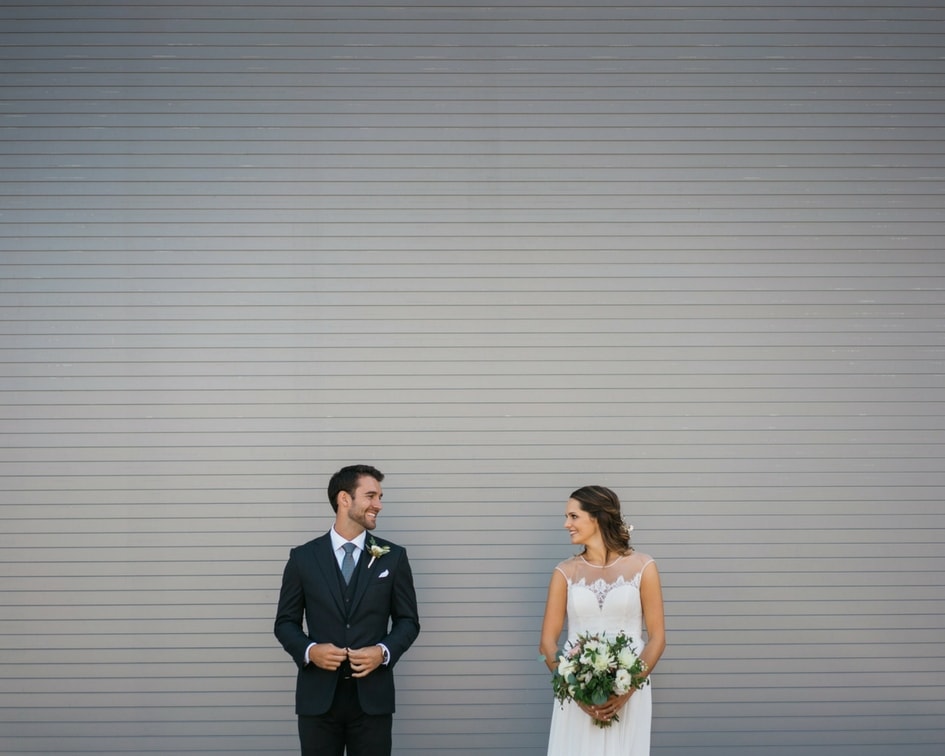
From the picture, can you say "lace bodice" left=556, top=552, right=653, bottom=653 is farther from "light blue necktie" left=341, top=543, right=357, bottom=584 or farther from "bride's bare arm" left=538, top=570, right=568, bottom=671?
"light blue necktie" left=341, top=543, right=357, bottom=584

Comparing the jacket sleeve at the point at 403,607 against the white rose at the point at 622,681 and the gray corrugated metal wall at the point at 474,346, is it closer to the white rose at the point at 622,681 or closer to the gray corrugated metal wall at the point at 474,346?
the gray corrugated metal wall at the point at 474,346

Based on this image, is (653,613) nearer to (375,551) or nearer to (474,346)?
(375,551)

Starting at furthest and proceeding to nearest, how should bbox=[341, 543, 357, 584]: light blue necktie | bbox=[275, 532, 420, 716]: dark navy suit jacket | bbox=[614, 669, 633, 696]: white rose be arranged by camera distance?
bbox=[341, 543, 357, 584]: light blue necktie → bbox=[275, 532, 420, 716]: dark navy suit jacket → bbox=[614, 669, 633, 696]: white rose

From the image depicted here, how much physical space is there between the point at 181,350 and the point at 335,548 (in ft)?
5.15

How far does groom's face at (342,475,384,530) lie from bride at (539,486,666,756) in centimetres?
89

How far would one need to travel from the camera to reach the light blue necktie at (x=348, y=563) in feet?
13.4

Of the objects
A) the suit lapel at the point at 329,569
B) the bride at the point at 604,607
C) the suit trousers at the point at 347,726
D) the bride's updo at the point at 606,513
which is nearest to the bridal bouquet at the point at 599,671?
the bride at the point at 604,607

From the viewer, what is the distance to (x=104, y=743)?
191 inches

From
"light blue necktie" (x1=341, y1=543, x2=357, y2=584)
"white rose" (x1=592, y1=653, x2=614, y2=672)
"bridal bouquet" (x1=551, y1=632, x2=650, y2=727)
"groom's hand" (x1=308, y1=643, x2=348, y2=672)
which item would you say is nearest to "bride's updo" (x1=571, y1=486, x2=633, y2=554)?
"bridal bouquet" (x1=551, y1=632, x2=650, y2=727)

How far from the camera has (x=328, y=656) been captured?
12.7 feet

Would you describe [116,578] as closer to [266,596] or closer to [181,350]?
[266,596]

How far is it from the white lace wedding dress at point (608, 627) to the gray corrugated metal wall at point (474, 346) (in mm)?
784

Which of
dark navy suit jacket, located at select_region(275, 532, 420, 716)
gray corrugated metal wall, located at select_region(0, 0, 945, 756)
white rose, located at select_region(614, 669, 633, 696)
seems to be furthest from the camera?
gray corrugated metal wall, located at select_region(0, 0, 945, 756)

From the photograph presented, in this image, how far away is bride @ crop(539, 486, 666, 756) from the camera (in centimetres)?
403
